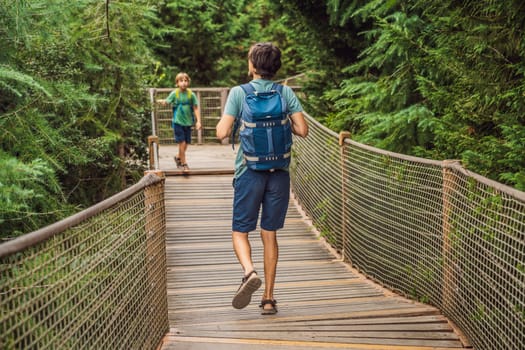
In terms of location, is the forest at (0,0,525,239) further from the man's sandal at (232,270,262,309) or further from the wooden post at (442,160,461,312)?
the man's sandal at (232,270,262,309)

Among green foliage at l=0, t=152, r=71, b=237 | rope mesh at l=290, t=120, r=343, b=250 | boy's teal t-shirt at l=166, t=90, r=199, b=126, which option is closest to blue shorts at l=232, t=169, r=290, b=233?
green foliage at l=0, t=152, r=71, b=237

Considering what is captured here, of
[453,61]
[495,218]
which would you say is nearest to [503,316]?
[495,218]

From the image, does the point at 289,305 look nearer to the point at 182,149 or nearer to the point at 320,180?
the point at 320,180

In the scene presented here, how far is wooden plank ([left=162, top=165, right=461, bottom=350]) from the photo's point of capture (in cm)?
393

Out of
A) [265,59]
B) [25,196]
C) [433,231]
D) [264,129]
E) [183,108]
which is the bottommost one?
[433,231]

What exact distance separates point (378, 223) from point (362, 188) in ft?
1.57

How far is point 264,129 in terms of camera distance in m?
4.01

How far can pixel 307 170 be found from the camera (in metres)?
8.52

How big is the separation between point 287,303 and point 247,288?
928mm

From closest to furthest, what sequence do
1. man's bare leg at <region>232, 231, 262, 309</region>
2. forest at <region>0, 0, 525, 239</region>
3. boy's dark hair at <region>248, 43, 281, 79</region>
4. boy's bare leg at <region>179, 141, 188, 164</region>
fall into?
man's bare leg at <region>232, 231, 262, 309</region>, boy's dark hair at <region>248, 43, 281, 79</region>, forest at <region>0, 0, 525, 239</region>, boy's bare leg at <region>179, 141, 188, 164</region>

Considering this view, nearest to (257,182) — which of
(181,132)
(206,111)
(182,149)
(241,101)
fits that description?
(241,101)

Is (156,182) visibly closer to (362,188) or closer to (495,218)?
(495,218)

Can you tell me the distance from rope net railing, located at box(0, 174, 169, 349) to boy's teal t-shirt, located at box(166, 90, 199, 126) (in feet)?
17.0

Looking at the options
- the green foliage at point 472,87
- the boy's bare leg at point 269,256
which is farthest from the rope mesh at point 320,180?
the boy's bare leg at point 269,256
